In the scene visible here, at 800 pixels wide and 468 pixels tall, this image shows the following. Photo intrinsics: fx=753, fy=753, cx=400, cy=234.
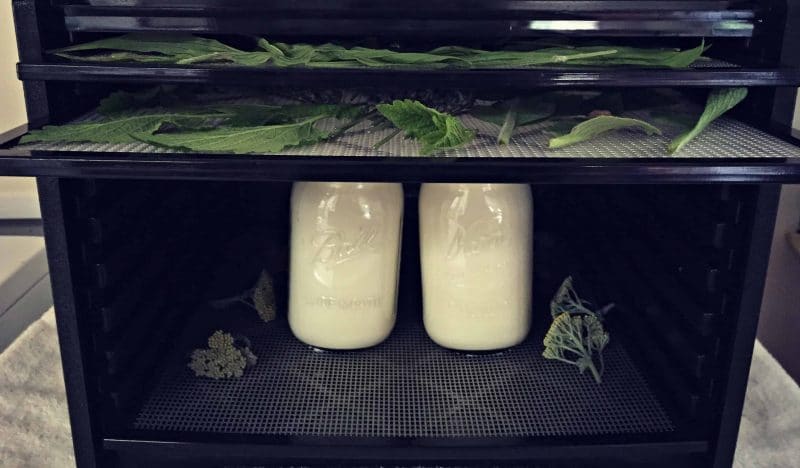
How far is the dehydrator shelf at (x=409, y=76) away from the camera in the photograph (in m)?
0.56

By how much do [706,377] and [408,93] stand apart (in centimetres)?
37

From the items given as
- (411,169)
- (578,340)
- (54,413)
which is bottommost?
(54,413)

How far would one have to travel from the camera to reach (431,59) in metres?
0.59

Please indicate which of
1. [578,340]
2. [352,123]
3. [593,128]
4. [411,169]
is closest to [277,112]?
[352,123]

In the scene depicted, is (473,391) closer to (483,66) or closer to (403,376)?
(403,376)

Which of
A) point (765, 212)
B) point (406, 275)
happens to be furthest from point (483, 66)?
point (406, 275)

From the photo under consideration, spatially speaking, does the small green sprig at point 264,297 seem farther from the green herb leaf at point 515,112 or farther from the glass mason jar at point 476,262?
the green herb leaf at point 515,112

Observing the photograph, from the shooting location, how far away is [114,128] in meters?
0.60

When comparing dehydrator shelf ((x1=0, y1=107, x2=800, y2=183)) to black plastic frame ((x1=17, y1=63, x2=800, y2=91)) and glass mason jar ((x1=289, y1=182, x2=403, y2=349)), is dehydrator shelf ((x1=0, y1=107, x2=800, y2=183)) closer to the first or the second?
black plastic frame ((x1=17, y1=63, x2=800, y2=91))

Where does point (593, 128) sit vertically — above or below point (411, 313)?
above

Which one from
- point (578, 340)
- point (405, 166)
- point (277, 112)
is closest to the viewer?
point (405, 166)

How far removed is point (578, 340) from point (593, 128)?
0.25 meters

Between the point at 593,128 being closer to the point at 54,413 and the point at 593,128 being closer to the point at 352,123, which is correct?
the point at 352,123

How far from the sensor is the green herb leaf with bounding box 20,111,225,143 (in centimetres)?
58
